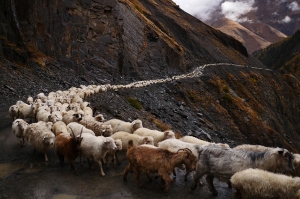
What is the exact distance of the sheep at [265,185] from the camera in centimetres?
678

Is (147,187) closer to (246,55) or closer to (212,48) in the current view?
(212,48)

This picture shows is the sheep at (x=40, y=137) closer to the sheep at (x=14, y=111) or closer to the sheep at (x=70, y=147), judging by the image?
the sheep at (x=70, y=147)

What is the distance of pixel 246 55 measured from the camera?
11044 cm

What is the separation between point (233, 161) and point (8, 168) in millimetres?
7471

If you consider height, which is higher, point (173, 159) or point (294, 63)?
point (294, 63)

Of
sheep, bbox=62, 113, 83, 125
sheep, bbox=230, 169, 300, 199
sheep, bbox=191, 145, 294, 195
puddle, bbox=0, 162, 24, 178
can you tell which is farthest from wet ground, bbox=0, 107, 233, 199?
sheep, bbox=62, 113, 83, 125

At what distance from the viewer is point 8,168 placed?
10.4m

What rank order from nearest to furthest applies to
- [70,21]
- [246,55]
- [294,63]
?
1. [70,21]
2. [246,55]
3. [294,63]

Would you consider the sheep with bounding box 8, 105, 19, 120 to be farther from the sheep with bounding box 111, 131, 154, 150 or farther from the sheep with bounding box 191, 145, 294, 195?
the sheep with bounding box 191, 145, 294, 195

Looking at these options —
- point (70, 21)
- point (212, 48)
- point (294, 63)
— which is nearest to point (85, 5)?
point (70, 21)

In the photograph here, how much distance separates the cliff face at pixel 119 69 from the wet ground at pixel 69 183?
1023 centimetres

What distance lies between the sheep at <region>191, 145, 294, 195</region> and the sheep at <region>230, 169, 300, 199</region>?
27.6 inches

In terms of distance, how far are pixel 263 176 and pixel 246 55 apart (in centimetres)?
10987

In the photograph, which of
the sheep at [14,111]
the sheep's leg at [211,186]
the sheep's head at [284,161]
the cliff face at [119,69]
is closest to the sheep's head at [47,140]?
the sheep's leg at [211,186]
